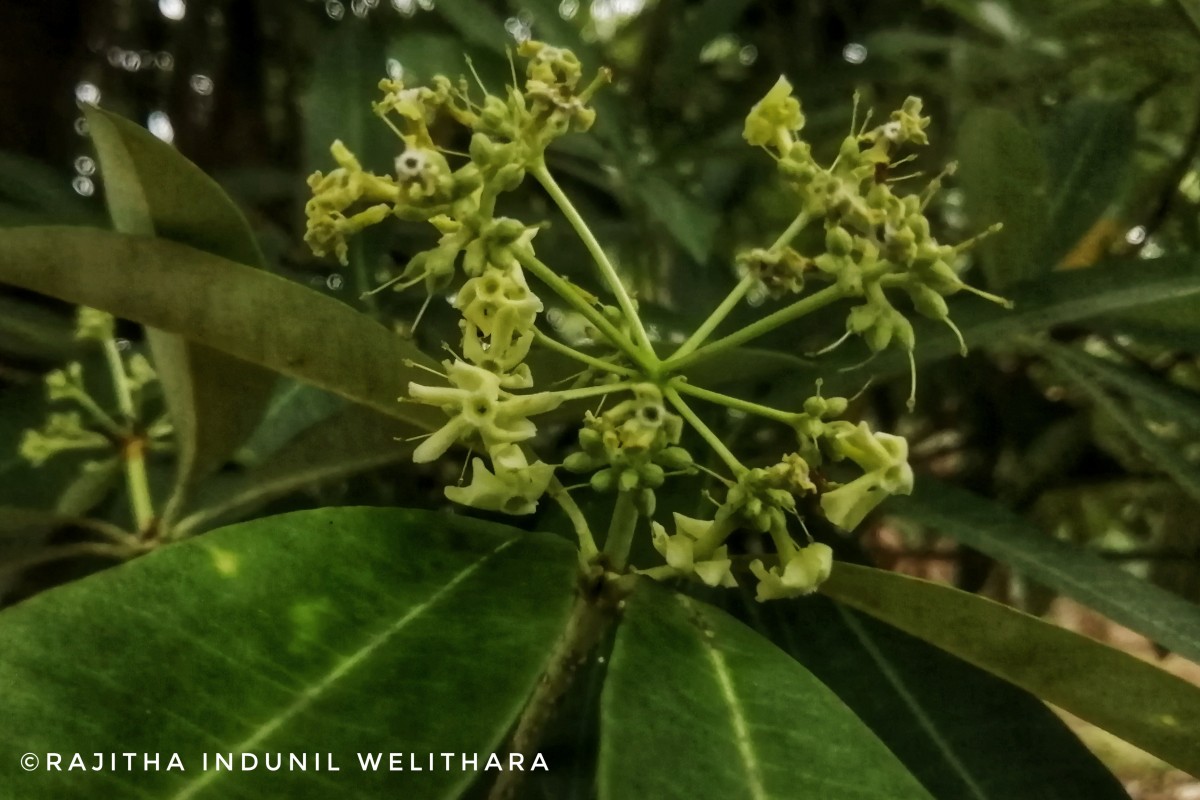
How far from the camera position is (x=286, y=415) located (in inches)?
28.0

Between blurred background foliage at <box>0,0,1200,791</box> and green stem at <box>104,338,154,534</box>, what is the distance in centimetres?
3

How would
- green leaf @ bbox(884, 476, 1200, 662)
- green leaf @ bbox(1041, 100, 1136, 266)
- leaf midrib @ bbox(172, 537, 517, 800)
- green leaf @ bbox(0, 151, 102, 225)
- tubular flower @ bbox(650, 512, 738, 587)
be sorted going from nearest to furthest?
leaf midrib @ bbox(172, 537, 517, 800) → tubular flower @ bbox(650, 512, 738, 587) → green leaf @ bbox(884, 476, 1200, 662) → green leaf @ bbox(1041, 100, 1136, 266) → green leaf @ bbox(0, 151, 102, 225)

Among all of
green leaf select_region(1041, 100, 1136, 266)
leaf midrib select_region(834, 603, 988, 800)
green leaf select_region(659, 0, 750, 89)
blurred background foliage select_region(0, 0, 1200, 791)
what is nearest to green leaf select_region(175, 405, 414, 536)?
blurred background foliage select_region(0, 0, 1200, 791)

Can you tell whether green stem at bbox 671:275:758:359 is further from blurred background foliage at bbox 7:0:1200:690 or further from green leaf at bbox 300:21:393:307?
green leaf at bbox 300:21:393:307

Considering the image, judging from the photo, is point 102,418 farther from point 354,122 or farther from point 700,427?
point 700,427

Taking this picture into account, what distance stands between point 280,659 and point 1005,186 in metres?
0.60

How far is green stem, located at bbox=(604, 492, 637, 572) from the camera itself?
16.4 inches

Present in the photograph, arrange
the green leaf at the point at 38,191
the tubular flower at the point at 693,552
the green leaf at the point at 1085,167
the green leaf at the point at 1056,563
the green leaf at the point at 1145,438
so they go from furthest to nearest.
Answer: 1. the green leaf at the point at 38,191
2. the green leaf at the point at 1085,167
3. the green leaf at the point at 1145,438
4. the green leaf at the point at 1056,563
5. the tubular flower at the point at 693,552

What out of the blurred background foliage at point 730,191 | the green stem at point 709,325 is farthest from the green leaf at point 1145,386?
the green stem at point 709,325

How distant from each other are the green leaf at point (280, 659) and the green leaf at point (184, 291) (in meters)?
0.08

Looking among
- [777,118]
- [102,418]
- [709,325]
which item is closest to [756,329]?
[709,325]

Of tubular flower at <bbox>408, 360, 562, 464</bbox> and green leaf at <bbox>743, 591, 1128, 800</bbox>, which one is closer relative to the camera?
tubular flower at <bbox>408, 360, 562, 464</bbox>

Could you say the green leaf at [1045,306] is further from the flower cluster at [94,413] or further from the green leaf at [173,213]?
the flower cluster at [94,413]

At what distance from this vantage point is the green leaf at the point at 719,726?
334 millimetres
